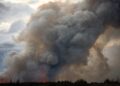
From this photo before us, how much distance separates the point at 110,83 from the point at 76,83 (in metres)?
15.9

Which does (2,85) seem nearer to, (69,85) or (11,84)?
(11,84)

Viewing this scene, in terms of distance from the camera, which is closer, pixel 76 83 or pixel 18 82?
pixel 76 83

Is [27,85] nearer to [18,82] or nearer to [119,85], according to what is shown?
[18,82]

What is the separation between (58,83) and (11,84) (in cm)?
2319

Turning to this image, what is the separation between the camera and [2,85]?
142375mm

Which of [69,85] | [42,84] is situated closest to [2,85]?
[42,84]

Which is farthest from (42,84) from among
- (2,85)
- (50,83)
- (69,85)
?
(2,85)

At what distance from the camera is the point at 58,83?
130m

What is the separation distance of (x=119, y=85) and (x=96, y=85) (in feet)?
33.5

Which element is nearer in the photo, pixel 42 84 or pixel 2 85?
pixel 42 84

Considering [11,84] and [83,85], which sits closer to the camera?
[83,85]

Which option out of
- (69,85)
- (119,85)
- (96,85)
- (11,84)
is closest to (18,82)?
(11,84)

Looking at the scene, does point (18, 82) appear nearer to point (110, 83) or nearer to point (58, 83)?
point (58, 83)

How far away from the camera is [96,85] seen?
130m
